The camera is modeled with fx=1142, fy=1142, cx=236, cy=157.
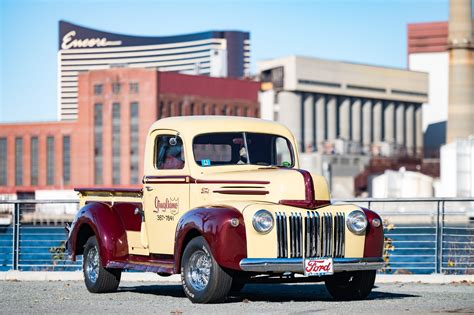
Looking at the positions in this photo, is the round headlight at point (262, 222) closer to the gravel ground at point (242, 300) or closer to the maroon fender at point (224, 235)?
the maroon fender at point (224, 235)

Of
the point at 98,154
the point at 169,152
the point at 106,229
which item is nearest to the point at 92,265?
the point at 106,229

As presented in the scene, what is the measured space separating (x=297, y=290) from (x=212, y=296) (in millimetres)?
3235

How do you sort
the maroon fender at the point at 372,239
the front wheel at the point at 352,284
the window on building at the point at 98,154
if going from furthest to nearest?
1. the window on building at the point at 98,154
2. the front wheel at the point at 352,284
3. the maroon fender at the point at 372,239

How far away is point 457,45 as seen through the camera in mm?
115438

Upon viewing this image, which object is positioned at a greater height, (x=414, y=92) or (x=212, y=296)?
(x=414, y=92)

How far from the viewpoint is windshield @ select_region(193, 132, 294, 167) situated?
1444 centimetres

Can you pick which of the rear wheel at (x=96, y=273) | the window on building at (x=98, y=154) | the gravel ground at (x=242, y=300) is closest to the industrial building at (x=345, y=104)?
the window on building at (x=98, y=154)

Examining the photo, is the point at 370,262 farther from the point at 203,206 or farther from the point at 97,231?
the point at 97,231

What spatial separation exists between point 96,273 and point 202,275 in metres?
2.83

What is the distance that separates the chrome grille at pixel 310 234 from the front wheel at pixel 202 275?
74 cm

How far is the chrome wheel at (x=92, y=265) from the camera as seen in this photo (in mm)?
15820

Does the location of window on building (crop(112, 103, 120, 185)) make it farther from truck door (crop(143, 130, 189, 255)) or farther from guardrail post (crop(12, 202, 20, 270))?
truck door (crop(143, 130, 189, 255))

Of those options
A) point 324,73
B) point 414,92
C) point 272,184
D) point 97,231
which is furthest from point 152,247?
point 414,92

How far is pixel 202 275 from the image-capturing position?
1344 cm
